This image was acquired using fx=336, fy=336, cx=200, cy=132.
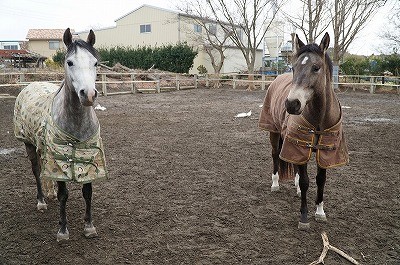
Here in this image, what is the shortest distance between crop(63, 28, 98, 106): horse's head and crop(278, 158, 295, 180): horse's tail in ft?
8.06

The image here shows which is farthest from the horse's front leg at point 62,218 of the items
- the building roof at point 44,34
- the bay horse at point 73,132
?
the building roof at point 44,34

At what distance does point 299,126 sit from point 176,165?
2.47 metres

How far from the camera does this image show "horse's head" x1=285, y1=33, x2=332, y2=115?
2.70m

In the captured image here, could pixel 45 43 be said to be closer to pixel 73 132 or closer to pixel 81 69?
pixel 73 132

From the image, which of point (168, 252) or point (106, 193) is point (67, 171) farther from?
point (106, 193)

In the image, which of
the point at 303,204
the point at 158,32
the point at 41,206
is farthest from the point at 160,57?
the point at 303,204

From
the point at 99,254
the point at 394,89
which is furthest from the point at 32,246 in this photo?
the point at 394,89

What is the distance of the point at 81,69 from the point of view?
2.52m

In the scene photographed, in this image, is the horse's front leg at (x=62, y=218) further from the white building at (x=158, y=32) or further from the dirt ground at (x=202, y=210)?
the white building at (x=158, y=32)

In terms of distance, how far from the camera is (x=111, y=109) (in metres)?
11.1

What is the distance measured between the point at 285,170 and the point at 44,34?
1749 inches

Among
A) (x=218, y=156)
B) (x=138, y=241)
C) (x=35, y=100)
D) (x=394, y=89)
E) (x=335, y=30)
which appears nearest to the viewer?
(x=138, y=241)

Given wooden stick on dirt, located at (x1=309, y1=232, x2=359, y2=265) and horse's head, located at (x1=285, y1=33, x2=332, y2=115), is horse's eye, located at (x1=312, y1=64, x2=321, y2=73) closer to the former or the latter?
horse's head, located at (x1=285, y1=33, x2=332, y2=115)

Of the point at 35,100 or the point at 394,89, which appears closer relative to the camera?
the point at 35,100
